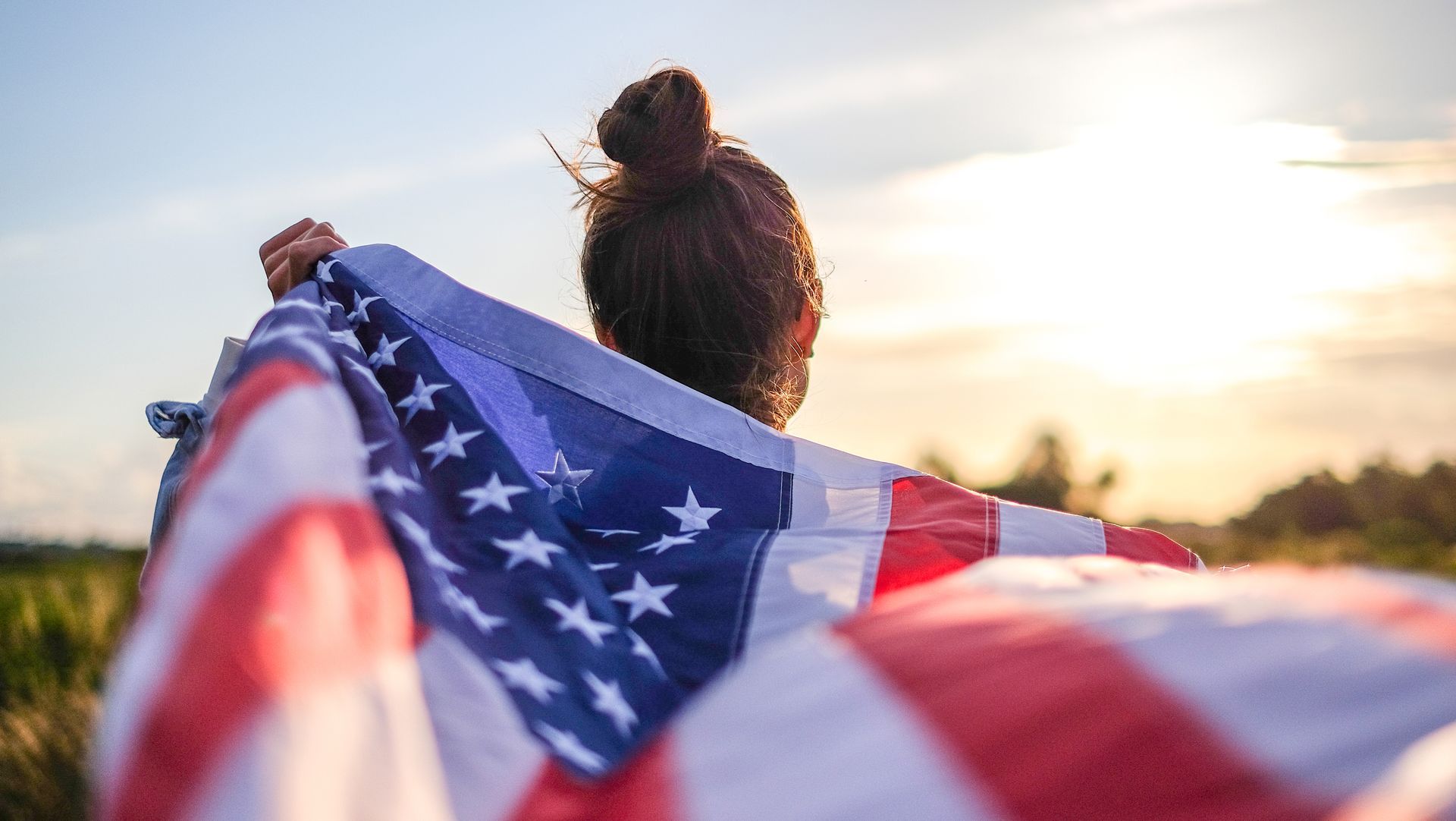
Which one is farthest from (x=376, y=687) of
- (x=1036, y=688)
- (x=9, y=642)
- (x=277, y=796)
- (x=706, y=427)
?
(x=9, y=642)

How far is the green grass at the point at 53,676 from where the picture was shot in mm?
3580

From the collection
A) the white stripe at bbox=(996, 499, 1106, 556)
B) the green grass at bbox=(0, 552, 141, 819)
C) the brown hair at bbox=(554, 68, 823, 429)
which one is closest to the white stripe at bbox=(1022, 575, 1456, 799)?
the white stripe at bbox=(996, 499, 1106, 556)

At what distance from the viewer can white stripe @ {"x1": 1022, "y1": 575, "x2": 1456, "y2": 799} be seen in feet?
2.53

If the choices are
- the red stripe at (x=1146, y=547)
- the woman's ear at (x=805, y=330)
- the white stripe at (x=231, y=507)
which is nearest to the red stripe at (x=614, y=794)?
the white stripe at (x=231, y=507)

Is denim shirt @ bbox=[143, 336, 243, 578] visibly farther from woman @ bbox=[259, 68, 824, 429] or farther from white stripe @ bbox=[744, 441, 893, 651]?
white stripe @ bbox=[744, 441, 893, 651]

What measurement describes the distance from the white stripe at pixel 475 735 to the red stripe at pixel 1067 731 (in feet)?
1.17

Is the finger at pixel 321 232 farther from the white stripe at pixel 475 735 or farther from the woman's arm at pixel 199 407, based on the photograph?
the white stripe at pixel 475 735

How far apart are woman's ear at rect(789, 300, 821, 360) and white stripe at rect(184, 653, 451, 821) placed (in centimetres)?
167

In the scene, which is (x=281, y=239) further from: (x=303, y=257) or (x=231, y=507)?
(x=231, y=507)

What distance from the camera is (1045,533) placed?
1796 mm

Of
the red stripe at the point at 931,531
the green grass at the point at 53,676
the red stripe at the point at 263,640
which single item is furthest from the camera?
the green grass at the point at 53,676

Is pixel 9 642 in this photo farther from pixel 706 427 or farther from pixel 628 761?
pixel 628 761

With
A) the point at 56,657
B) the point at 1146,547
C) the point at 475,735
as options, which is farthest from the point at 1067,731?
the point at 56,657

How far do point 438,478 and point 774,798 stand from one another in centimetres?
85
